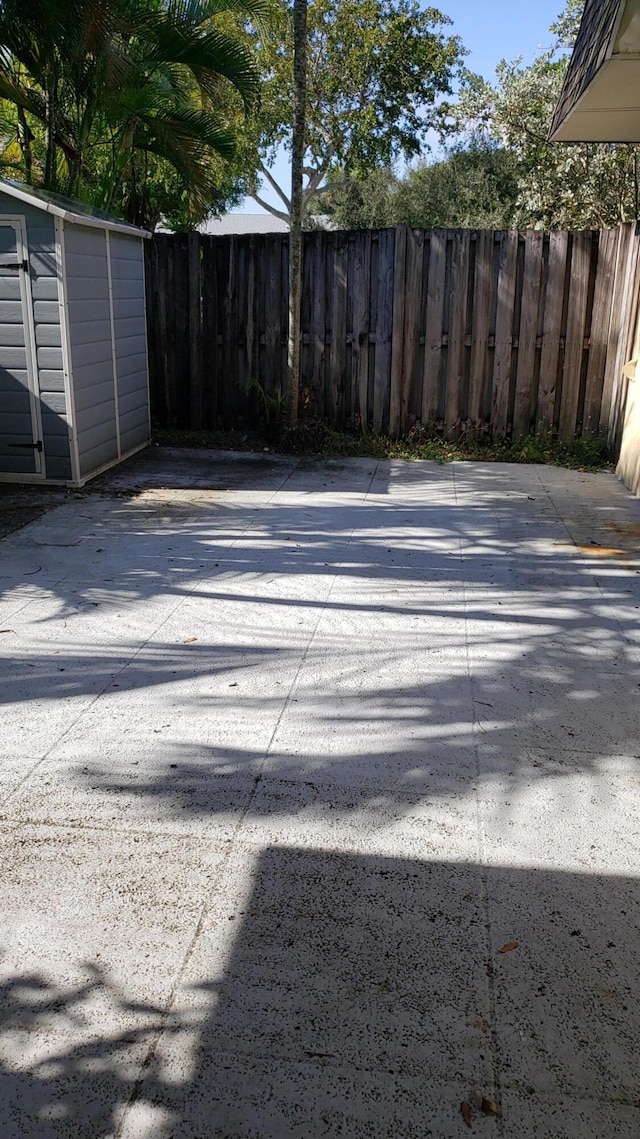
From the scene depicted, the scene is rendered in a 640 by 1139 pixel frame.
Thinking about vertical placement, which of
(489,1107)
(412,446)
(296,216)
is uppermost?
(296,216)

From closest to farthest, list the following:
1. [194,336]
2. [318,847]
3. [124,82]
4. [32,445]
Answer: [318,847] → [32,445] → [124,82] → [194,336]

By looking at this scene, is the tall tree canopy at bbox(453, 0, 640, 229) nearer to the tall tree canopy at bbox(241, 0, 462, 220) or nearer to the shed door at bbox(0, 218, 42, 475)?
the tall tree canopy at bbox(241, 0, 462, 220)

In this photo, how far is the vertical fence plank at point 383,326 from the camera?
8.82 metres

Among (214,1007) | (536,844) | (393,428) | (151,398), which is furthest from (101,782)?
(151,398)

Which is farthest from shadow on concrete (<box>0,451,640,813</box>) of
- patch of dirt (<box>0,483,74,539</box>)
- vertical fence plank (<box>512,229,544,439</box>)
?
vertical fence plank (<box>512,229,544,439</box>)

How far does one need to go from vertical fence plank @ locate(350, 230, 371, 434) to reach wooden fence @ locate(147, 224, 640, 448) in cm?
1

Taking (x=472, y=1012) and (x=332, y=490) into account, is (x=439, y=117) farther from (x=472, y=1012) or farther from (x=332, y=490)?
(x=472, y=1012)

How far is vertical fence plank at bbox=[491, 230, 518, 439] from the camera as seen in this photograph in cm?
862

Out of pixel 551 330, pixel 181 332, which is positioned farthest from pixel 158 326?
pixel 551 330

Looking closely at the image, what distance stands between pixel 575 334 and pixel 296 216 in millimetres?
2766

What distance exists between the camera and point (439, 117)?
889 inches

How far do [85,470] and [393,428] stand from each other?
3.14 meters

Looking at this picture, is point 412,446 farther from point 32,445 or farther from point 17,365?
point 17,365

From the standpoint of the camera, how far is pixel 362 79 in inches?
853
